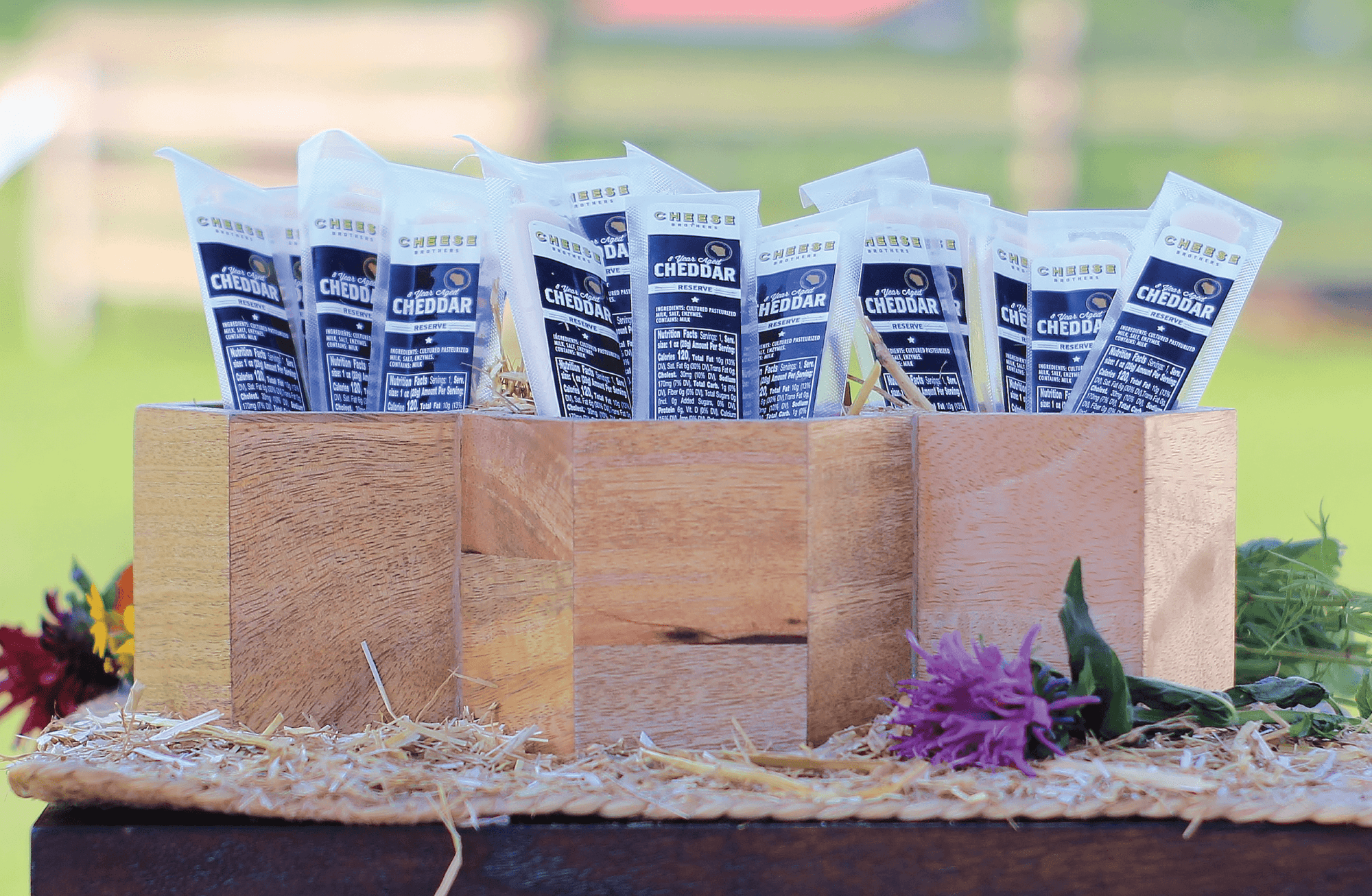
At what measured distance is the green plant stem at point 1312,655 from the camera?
70 cm

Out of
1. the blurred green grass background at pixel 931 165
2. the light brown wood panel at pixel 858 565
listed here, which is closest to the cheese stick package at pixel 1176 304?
the light brown wood panel at pixel 858 565

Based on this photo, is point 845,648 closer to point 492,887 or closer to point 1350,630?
point 492,887

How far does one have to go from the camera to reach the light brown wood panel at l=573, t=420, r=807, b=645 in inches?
21.7

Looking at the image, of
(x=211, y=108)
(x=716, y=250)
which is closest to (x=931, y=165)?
(x=211, y=108)

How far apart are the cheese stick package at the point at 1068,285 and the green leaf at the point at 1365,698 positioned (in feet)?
0.75

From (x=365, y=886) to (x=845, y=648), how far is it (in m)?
0.24

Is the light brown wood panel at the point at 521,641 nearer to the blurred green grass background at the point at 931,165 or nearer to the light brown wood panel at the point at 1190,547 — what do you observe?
the light brown wood panel at the point at 1190,547

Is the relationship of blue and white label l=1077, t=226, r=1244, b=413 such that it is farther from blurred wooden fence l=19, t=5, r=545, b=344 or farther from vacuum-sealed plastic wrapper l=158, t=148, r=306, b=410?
blurred wooden fence l=19, t=5, r=545, b=344

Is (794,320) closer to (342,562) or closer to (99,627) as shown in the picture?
(342,562)

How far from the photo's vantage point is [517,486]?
0.58 meters

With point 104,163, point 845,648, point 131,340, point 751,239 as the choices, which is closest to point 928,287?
point 751,239

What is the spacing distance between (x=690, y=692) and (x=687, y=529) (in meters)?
0.08

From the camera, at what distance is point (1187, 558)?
Answer: 62cm

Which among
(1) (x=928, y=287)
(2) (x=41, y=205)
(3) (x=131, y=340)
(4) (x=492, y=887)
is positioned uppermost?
(2) (x=41, y=205)
